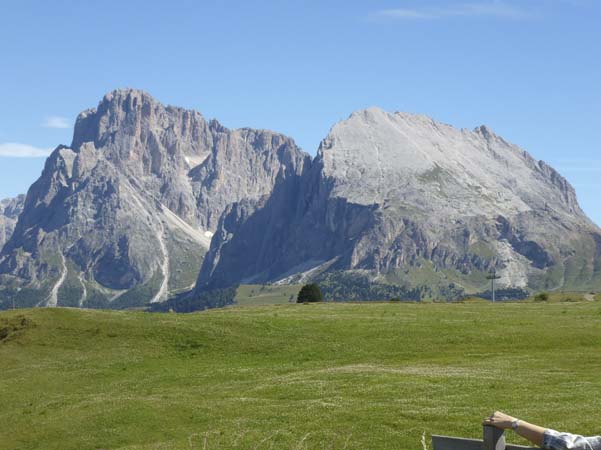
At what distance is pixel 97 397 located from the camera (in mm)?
55844

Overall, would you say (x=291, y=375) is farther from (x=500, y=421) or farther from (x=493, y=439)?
(x=500, y=421)

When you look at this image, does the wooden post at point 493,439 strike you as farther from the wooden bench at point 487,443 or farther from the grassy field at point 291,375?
the grassy field at point 291,375

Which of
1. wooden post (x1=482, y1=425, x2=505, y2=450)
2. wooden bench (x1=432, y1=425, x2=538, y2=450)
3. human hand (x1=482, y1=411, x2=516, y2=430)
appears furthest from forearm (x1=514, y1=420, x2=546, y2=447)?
wooden post (x1=482, y1=425, x2=505, y2=450)

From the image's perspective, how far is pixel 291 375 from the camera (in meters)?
56.6

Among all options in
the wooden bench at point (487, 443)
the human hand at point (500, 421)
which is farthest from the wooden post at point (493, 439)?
the human hand at point (500, 421)

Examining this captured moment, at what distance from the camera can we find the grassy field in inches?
1517

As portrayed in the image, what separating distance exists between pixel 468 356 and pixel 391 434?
1059 inches

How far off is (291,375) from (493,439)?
4336 centimetres

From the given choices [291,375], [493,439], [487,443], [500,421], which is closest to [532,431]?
[500,421]

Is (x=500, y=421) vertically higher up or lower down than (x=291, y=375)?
higher up

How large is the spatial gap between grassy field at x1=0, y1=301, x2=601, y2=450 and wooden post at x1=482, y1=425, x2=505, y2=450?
7.83m

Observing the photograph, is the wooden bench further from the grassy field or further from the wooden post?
the grassy field

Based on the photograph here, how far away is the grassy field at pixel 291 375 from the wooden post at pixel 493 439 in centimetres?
783

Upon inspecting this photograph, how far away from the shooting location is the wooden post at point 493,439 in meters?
14.0
